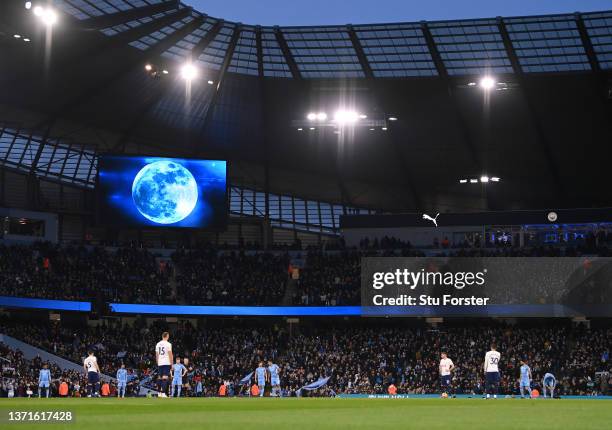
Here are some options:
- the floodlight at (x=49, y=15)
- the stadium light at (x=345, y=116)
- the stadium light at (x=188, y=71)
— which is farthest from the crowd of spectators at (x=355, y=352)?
the floodlight at (x=49, y=15)

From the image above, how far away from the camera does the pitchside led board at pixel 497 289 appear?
54188 millimetres

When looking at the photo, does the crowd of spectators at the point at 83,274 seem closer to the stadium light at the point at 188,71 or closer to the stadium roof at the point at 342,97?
the stadium roof at the point at 342,97

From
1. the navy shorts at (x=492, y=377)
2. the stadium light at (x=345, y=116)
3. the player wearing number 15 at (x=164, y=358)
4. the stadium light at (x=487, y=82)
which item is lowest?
the navy shorts at (x=492, y=377)

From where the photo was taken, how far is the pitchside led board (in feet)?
178

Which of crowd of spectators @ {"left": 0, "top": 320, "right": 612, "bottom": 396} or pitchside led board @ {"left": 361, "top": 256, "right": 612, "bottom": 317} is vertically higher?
pitchside led board @ {"left": 361, "top": 256, "right": 612, "bottom": 317}

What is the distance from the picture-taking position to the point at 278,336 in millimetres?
58219

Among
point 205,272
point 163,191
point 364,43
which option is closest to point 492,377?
point 364,43

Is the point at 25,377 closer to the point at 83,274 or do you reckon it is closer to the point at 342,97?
the point at 83,274

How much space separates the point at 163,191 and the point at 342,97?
1435cm

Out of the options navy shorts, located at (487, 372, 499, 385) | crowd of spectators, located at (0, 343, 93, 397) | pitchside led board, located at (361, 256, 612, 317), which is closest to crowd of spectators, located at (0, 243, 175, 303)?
crowd of spectators, located at (0, 343, 93, 397)

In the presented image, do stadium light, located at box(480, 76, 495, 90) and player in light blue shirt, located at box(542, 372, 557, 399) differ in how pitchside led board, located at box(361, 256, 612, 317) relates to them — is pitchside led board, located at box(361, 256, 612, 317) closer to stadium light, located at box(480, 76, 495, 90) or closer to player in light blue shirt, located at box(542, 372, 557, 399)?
player in light blue shirt, located at box(542, 372, 557, 399)

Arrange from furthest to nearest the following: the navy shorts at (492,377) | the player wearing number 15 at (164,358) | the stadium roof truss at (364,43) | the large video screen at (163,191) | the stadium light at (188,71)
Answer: the large video screen at (163,191) < the stadium light at (188,71) < the stadium roof truss at (364,43) < the navy shorts at (492,377) < the player wearing number 15 at (164,358)

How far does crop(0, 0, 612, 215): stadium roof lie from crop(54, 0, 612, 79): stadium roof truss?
114mm

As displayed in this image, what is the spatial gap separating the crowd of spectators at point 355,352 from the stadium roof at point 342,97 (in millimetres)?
14021
